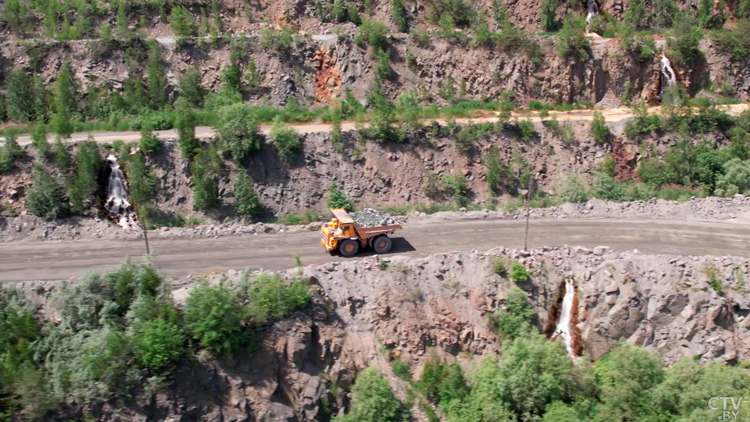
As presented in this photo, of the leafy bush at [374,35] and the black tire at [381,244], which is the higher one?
the leafy bush at [374,35]

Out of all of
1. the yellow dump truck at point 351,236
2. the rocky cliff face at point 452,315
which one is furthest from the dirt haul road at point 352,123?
the rocky cliff face at point 452,315

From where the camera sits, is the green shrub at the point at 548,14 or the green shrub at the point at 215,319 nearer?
the green shrub at the point at 215,319

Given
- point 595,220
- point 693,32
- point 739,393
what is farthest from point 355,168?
point 693,32

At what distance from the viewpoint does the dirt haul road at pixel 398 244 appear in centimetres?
2700

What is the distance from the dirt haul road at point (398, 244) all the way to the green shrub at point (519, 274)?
2.71 m

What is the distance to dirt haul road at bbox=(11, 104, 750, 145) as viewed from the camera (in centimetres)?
3659

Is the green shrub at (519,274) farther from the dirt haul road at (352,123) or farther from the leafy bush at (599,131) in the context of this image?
the leafy bush at (599,131)

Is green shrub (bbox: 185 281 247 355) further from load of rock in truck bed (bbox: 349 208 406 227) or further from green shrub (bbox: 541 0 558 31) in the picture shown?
green shrub (bbox: 541 0 558 31)

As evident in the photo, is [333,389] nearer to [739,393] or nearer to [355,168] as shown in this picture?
[739,393]

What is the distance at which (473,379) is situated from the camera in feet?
76.5

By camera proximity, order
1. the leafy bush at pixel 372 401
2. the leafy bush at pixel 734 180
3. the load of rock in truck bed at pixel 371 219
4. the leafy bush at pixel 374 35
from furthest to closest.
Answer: the leafy bush at pixel 374 35 → the leafy bush at pixel 734 180 → the load of rock in truck bed at pixel 371 219 → the leafy bush at pixel 372 401

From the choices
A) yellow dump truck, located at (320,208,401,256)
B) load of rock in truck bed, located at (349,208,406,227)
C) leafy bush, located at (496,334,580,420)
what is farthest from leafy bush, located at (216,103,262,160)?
leafy bush, located at (496,334,580,420)

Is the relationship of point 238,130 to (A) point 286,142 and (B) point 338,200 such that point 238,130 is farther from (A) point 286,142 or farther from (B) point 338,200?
Result: (B) point 338,200

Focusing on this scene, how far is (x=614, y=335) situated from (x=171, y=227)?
68.4ft
